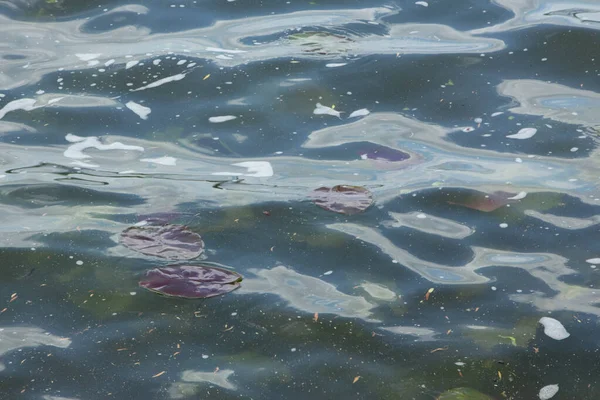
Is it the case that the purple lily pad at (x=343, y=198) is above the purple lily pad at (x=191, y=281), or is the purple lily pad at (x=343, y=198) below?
above

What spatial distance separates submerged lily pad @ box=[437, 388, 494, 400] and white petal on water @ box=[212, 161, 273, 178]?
105 cm

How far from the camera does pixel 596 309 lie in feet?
6.32

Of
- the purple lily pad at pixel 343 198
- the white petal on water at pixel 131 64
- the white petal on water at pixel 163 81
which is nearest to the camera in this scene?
the purple lily pad at pixel 343 198

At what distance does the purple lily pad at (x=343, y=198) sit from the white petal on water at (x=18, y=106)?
1.22 meters

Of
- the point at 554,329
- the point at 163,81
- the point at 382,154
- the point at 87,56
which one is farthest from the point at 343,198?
the point at 87,56

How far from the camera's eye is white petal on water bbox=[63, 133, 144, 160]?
2704 millimetres

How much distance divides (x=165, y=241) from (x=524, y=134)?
1.28 metres

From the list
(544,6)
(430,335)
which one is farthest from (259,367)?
(544,6)

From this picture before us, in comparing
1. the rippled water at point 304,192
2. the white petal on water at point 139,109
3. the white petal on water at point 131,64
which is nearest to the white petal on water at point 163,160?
the rippled water at point 304,192

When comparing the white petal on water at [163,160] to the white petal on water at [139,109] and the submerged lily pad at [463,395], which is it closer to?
the white petal on water at [139,109]

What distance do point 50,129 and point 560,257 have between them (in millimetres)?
1770

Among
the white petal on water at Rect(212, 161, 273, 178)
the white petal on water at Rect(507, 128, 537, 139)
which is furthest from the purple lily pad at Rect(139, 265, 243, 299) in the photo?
the white petal on water at Rect(507, 128, 537, 139)

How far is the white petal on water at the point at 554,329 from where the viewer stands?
186 centimetres

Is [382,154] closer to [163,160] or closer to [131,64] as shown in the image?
[163,160]
